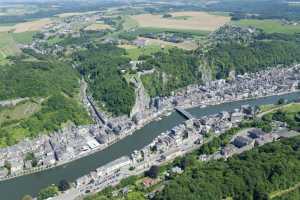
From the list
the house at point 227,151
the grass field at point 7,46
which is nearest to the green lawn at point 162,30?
the grass field at point 7,46

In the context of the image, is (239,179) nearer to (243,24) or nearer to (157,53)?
(157,53)

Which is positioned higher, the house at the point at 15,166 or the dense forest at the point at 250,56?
the dense forest at the point at 250,56

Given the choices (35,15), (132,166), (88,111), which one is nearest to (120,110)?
(88,111)

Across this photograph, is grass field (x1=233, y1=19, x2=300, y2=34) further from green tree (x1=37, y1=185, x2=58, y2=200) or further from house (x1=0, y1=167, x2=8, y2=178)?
green tree (x1=37, y1=185, x2=58, y2=200)

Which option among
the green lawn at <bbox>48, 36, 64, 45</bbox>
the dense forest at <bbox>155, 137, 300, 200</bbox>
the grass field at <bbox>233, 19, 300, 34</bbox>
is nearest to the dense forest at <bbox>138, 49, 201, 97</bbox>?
the dense forest at <bbox>155, 137, 300, 200</bbox>

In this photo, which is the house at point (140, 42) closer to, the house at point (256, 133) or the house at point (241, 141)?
the house at point (256, 133)

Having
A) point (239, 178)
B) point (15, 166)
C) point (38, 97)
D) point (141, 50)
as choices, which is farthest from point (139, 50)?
point (239, 178)

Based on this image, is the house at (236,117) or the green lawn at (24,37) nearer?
the house at (236,117)
